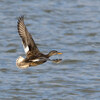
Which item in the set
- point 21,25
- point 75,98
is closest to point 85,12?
point 75,98

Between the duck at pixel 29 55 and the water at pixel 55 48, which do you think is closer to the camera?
the duck at pixel 29 55

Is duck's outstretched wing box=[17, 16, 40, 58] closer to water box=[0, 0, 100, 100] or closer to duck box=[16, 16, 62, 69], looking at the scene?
duck box=[16, 16, 62, 69]

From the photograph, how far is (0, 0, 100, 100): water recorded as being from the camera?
10.5 metres

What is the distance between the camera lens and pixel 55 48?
13555 millimetres

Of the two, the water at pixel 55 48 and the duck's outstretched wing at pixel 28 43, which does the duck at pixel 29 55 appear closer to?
the duck's outstretched wing at pixel 28 43

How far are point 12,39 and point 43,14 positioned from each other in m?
3.39

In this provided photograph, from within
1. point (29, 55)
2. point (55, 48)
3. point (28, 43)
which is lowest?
point (29, 55)

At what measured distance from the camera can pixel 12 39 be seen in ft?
47.1

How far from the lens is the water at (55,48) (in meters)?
10.5

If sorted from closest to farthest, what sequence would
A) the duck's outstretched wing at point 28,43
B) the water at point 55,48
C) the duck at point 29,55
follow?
the duck at point 29,55 → the duck's outstretched wing at point 28,43 → the water at point 55,48

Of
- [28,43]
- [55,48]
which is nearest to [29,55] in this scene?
[28,43]

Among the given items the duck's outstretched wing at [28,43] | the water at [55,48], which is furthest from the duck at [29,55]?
the water at [55,48]

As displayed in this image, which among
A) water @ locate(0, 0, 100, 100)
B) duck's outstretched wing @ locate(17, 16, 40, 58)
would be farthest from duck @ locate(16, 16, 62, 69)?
water @ locate(0, 0, 100, 100)

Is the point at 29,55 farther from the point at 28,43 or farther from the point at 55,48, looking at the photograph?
the point at 55,48
